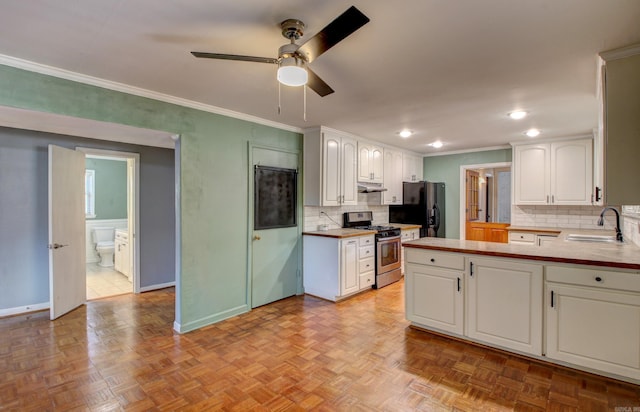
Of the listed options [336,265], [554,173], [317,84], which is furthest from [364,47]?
[554,173]

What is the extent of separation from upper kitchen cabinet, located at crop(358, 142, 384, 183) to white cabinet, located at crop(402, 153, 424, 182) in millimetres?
793

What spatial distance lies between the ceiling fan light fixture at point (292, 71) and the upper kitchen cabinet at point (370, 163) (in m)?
3.29

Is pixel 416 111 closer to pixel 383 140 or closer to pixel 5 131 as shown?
pixel 383 140

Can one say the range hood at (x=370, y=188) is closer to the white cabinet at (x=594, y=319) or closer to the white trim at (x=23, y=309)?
the white cabinet at (x=594, y=319)

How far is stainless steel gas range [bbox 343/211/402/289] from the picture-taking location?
477cm

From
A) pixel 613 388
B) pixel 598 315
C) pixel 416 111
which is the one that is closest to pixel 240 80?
pixel 416 111

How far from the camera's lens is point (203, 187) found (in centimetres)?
338

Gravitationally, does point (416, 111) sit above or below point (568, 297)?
above

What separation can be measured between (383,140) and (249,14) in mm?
3817

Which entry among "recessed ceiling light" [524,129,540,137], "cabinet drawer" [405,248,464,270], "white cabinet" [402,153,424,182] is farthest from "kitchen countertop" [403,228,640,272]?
"white cabinet" [402,153,424,182]

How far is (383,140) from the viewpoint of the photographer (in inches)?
207

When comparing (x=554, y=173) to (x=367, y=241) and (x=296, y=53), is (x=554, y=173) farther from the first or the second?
(x=296, y=53)

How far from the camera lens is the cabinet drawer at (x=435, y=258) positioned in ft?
9.41

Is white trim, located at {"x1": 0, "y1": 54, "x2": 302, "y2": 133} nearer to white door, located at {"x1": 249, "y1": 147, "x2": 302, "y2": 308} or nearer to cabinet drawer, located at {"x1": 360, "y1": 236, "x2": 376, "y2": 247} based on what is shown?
white door, located at {"x1": 249, "y1": 147, "x2": 302, "y2": 308}
